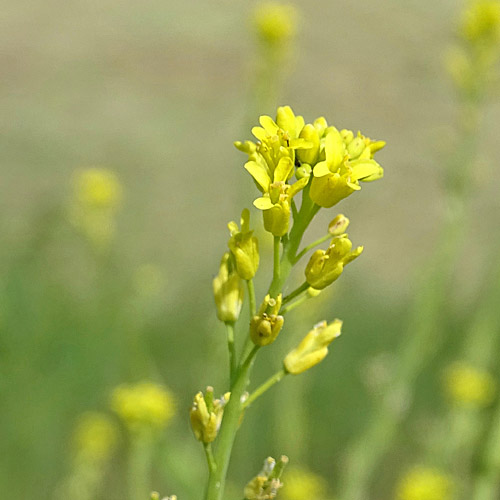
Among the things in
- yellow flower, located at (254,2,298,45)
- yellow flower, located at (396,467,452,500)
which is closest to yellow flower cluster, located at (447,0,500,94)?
yellow flower, located at (254,2,298,45)

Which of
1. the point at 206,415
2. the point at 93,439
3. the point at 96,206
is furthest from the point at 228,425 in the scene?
the point at 96,206

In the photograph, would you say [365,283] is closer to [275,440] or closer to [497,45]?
[275,440]

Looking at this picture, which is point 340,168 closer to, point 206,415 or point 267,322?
point 267,322

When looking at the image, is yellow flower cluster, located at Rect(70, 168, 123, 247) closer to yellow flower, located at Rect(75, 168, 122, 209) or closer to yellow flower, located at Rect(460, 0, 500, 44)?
yellow flower, located at Rect(75, 168, 122, 209)

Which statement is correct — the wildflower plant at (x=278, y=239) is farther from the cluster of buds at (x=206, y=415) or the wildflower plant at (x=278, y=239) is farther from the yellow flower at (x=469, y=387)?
the yellow flower at (x=469, y=387)

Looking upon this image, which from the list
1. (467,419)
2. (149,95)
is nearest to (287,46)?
(467,419)

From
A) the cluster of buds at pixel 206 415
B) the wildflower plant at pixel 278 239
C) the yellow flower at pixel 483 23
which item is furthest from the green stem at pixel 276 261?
the yellow flower at pixel 483 23
